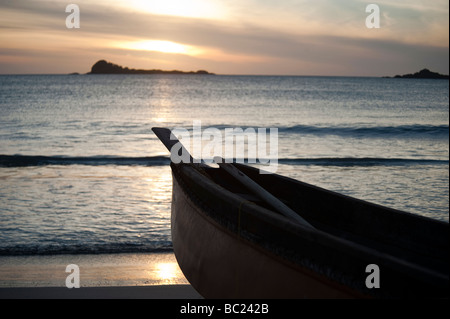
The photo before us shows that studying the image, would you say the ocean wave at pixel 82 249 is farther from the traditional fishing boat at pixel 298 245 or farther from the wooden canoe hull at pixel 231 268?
the wooden canoe hull at pixel 231 268

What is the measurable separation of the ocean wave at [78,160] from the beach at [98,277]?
8.56 m

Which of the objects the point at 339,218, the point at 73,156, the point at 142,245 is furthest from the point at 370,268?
the point at 73,156

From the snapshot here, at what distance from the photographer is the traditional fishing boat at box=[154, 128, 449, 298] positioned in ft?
7.43

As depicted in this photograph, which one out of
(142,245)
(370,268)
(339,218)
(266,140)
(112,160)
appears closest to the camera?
(370,268)

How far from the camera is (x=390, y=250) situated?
11.4 feet

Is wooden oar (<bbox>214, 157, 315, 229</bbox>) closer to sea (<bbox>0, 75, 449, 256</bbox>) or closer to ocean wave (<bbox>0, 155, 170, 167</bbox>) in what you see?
sea (<bbox>0, 75, 449, 256</bbox>)

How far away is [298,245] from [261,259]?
331 millimetres

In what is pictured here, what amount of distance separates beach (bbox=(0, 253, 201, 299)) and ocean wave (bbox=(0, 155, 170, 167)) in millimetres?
8559

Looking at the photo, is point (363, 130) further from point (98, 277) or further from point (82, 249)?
point (98, 277)

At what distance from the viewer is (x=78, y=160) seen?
15234 millimetres
